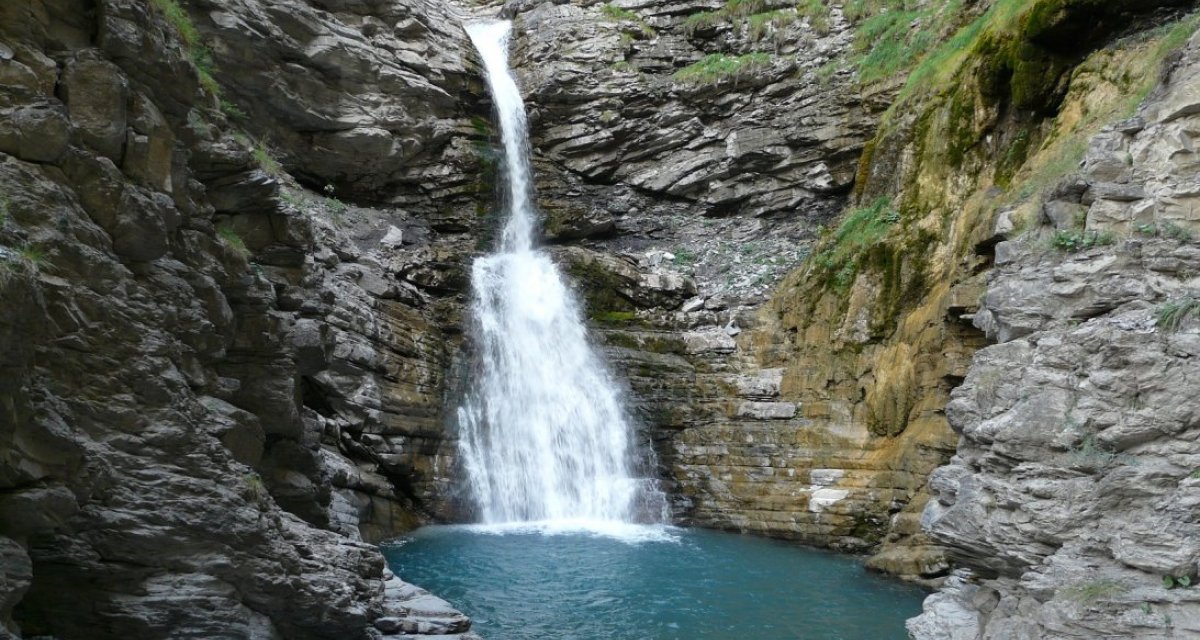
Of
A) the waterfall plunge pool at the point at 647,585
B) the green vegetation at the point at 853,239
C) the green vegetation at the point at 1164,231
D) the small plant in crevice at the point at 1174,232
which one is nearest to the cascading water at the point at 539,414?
the waterfall plunge pool at the point at 647,585

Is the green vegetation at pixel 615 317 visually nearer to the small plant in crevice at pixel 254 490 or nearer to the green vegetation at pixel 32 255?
the small plant in crevice at pixel 254 490

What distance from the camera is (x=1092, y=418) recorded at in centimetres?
734

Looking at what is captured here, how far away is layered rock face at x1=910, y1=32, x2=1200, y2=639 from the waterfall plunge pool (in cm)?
294

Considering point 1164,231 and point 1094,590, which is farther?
point 1164,231

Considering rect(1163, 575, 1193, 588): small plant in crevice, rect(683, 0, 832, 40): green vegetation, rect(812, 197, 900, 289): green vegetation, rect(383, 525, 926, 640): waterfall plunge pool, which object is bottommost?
rect(383, 525, 926, 640): waterfall plunge pool

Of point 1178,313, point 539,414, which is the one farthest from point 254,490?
point 539,414

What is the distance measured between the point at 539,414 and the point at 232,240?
11372 mm

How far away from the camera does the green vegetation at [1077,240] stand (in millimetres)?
8125

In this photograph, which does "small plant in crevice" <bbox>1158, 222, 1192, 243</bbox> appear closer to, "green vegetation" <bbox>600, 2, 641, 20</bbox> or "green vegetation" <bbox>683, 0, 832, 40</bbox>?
"green vegetation" <bbox>683, 0, 832, 40</bbox>

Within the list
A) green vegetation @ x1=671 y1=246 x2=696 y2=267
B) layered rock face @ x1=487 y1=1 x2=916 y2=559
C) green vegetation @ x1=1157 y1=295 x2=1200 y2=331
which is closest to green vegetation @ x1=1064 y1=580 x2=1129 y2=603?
green vegetation @ x1=1157 y1=295 x2=1200 y2=331

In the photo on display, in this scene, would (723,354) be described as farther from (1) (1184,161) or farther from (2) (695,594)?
(1) (1184,161)

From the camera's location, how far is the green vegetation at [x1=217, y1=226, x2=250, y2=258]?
812cm

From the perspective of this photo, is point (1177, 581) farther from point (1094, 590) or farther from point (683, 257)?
point (683, 257)

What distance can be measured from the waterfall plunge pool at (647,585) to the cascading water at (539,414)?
140 cm
